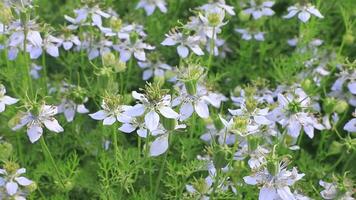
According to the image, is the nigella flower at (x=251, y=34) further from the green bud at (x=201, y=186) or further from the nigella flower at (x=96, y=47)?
the green bud at (x=201, y=186)

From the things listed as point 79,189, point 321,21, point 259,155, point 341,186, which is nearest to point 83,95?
point 79,189

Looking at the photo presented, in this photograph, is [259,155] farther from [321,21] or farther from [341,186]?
[321,21]

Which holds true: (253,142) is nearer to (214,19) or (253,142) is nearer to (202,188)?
(202,188)

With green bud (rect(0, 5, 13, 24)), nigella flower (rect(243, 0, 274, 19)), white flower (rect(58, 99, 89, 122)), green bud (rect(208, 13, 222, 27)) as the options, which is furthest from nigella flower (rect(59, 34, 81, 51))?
nigella flower (rect(243, 0, 274, 19))

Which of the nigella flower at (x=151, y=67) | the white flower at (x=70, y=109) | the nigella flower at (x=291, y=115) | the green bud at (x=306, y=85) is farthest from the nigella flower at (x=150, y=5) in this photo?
the nigella flower at (x=291, y=115)

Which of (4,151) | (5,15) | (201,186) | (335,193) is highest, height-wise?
(5,15)

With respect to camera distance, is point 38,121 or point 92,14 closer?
point 38,121

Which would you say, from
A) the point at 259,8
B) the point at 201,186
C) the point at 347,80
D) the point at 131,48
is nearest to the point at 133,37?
the point at 131,48
